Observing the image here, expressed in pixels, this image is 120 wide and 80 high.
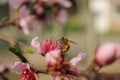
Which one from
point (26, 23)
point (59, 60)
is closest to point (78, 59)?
point (59, 60)

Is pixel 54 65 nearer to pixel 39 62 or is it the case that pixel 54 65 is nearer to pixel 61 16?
pixel 39 62

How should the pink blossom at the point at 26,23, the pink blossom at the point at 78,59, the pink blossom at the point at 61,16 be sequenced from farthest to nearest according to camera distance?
the pink blossom at the point at 61,16 < the pink blossom at the point at 26,23 < the pink blossom at the point at 78,59

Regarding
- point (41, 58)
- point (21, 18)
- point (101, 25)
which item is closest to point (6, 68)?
point (21, 18)

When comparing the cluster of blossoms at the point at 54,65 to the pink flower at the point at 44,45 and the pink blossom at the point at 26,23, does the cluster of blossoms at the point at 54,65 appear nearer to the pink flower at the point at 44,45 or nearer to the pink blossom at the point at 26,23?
the pink flower at the point at 44,45

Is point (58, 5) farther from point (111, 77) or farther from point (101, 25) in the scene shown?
point (101, 25)

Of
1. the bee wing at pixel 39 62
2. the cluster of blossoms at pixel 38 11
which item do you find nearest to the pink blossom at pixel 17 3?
the cluster of blossoms at pixel 38 11

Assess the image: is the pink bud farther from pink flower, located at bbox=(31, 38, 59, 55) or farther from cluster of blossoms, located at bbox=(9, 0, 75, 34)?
cluster of blossoms, located at bbox=(9, 0, 75, 34)

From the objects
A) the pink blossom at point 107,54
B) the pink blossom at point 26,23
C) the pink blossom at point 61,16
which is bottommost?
the pink blossom at point 107,54
